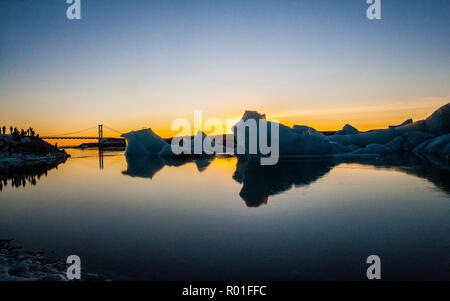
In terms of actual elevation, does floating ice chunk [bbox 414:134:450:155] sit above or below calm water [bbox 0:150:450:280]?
above

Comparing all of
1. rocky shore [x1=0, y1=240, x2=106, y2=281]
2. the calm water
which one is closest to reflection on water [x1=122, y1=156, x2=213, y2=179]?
the calm water

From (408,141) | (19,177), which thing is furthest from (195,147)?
(408,141)

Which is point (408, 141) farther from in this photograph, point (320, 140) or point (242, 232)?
point (242, 232)

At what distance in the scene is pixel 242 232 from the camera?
415 cm

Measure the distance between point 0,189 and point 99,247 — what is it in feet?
24.7

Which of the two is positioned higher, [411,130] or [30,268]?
[411,130]

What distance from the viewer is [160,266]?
2.98 meters

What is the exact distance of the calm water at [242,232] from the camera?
2926 millimetres

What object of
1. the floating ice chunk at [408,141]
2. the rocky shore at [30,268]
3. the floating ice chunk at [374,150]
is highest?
the floating ice chunk at [408,141]

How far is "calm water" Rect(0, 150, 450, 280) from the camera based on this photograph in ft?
9.60

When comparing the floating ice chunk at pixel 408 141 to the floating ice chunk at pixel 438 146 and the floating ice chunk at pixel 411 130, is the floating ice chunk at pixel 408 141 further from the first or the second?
the floating ice chunk at pixel 438 146

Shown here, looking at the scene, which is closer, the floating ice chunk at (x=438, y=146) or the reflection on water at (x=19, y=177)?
the reflection on water at (x=19, y=177)

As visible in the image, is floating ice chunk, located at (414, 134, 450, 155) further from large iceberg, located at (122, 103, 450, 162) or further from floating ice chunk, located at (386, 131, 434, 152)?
floating ice chunk, located at (386, 131, 434, 152)

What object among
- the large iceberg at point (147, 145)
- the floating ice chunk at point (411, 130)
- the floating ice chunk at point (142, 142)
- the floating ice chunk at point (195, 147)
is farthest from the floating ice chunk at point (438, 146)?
the floating ice chunk at point (142, 142)
